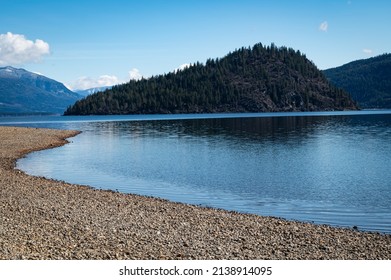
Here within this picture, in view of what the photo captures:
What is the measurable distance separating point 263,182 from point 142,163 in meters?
19.4

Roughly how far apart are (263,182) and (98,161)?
25245mm

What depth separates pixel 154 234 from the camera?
20.3 m

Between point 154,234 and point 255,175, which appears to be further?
point 255,175

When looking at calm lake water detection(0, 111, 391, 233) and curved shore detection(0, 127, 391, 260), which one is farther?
calm lake water detection(0, 111, 391, 233)

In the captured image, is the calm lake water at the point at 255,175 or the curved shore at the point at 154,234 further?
the calm lake water at the point at 255,175

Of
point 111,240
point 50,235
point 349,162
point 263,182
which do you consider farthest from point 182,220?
point 349,162

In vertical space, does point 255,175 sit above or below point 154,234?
below

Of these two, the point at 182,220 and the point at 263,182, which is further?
the point at 263,182

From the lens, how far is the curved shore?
17.1 m

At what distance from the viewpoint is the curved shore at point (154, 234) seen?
56.2ft

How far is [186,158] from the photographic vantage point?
60031 millimetres
